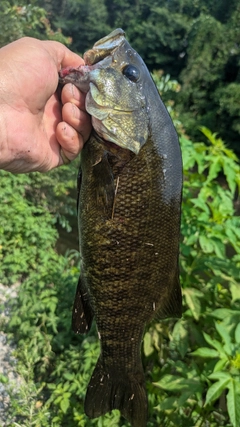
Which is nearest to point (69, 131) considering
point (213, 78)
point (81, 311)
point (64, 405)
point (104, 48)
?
point (104, 48)

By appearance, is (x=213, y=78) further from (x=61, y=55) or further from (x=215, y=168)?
(x=61, y=55)

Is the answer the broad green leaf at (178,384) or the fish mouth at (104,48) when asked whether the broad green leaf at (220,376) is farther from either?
the fish mouth at (104,48)

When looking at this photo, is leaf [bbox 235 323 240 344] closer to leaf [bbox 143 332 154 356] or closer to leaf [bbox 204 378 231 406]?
leaf [bbox 204 378 231 406]

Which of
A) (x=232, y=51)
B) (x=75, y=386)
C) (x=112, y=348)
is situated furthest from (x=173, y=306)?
(x=232, y=51)

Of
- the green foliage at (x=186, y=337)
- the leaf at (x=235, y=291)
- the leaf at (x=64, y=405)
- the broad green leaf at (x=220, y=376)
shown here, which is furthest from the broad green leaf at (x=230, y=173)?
the leaf at (x=64, y=405)

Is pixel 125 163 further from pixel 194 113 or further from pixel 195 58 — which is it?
pixel 195 58

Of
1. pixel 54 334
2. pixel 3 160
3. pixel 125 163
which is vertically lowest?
pixel 54 334
